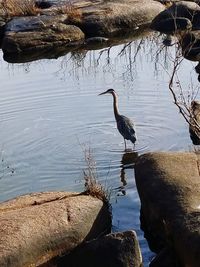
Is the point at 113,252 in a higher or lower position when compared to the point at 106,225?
higher

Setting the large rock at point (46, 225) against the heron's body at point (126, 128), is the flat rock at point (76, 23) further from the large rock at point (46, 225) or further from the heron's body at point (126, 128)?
the large rock at point (46, 225)

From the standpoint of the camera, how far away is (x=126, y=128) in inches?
439

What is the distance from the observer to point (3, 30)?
21703mm

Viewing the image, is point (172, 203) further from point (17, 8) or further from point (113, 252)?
point (17, 8)

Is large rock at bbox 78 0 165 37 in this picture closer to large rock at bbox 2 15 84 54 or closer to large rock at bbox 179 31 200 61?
large rock at bbox 2 15 84 54

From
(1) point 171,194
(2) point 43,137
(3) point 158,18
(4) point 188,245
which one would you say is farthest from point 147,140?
(3) point 158,18

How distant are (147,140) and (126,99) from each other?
8.10ft

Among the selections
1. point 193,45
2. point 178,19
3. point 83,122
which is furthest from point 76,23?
point 83,122

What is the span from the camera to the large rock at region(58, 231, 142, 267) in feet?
22.9

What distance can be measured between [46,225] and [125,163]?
364cm

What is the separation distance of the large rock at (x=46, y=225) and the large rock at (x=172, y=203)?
599 mm

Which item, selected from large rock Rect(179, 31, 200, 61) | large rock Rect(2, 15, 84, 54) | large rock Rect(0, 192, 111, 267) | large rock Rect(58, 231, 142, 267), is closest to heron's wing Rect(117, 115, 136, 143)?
large rock Rect(0, 192, 111, 267)

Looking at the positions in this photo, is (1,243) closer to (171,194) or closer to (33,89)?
(171,194)

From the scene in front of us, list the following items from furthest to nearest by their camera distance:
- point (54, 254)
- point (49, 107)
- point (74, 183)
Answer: point (49, 107) → point (74, 183) → point (54, 254)
